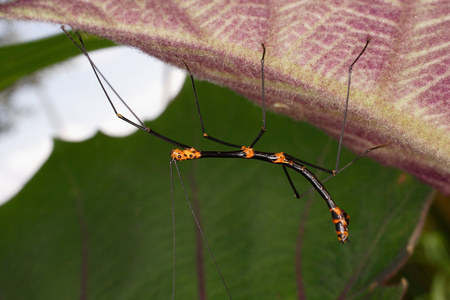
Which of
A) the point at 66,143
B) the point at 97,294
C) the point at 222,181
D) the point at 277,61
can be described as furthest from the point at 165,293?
the point at 277,61

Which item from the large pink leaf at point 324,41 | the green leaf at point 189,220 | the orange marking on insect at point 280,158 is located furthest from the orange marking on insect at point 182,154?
the large pink leaf at point 324,41

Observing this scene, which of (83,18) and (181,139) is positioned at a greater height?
(181,139)

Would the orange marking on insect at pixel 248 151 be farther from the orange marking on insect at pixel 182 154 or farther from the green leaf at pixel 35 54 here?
the green leaf at pixel 35 54

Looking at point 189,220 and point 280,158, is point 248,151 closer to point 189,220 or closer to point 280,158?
point 280,158

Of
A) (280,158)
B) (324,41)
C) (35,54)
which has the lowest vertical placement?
(324,41)

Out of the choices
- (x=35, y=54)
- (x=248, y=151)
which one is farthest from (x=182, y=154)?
(x=35, y=54)

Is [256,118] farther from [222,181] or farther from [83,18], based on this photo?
[83,18]

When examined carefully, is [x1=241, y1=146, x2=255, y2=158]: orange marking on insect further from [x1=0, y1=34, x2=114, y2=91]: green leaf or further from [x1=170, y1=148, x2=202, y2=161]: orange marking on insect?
[x1=0, y1=34, x2=114, y2=91]: green leaf
